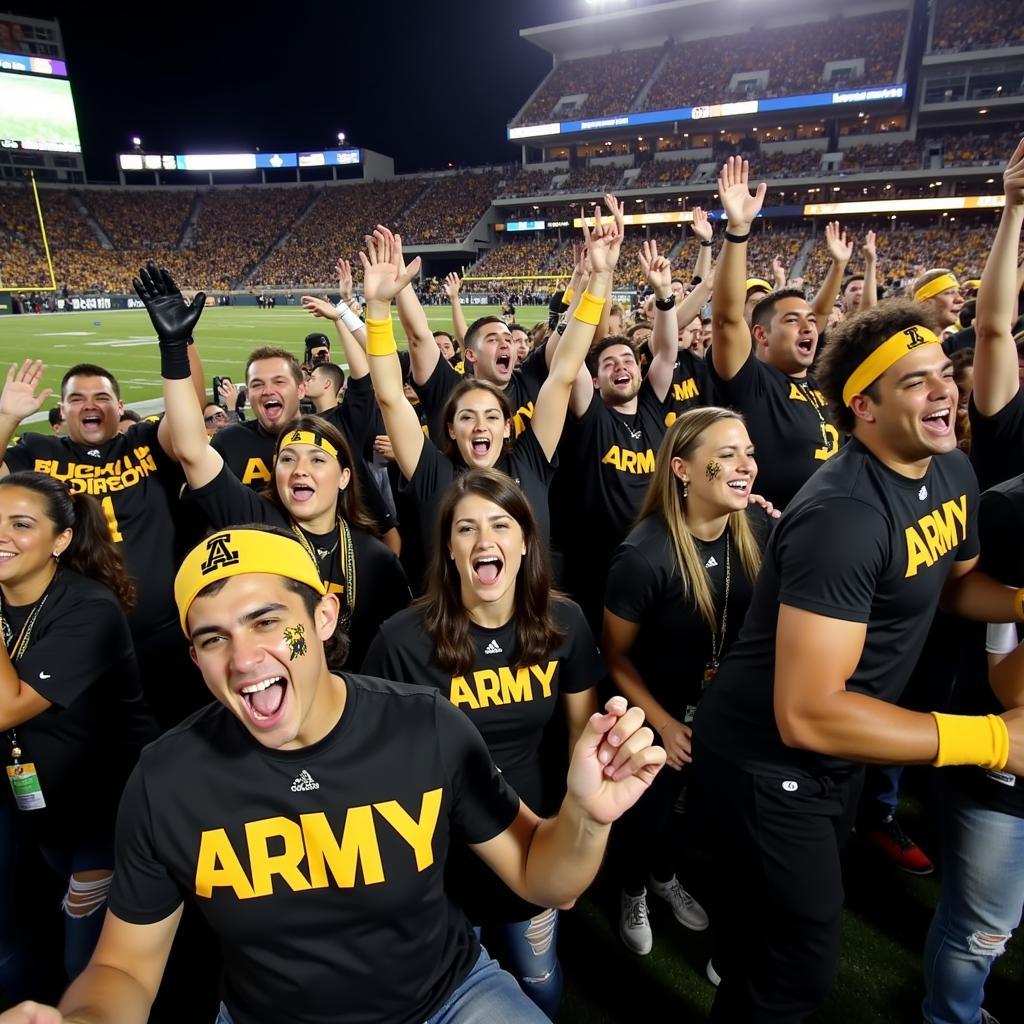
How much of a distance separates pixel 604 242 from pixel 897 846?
363 cm

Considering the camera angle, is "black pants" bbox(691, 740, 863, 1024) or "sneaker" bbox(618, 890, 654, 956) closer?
"black pants" bbox(691, 740, 863, 1024)

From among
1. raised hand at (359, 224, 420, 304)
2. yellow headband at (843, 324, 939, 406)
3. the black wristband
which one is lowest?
yellow headband at (843, 324, 939, 406)

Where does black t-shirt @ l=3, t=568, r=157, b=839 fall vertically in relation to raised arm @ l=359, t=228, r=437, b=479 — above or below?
below

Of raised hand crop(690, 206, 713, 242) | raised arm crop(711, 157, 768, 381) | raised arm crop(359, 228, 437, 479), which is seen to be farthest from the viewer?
raised hand crop(690, 206, 713, 242)

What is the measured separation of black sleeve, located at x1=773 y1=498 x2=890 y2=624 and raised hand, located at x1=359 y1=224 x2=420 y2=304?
8.44 ft

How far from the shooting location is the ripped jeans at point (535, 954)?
8.21 feet

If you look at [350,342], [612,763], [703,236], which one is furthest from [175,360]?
[703,236]

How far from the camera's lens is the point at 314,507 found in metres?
3.30

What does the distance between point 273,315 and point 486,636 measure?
128ft

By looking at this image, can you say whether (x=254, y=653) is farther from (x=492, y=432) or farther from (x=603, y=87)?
(x=603, y=87)

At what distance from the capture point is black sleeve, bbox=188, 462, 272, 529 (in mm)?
3217

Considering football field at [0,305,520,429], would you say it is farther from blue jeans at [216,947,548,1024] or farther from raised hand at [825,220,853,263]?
blue jeans at [216,947,548,1024]

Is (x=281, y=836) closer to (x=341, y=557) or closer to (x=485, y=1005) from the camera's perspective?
(x=485, y=1005)

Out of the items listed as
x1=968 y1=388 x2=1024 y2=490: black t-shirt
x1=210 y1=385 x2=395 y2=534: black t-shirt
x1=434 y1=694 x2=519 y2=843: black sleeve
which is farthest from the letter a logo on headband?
x1=968 y1=388 x2=1024 y2=490: black t-shirt
